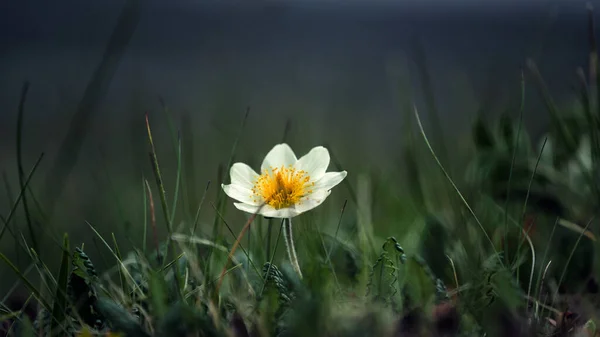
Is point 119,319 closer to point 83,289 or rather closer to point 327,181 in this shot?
point 83,289

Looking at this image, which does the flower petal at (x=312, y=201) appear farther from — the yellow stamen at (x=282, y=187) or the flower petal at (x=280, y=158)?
the flower petal at (x=280, y=158)

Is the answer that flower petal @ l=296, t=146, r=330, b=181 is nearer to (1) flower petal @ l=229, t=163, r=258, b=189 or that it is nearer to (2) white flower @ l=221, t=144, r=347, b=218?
(2) white flower @ l=221, t=144, r=347, b=218

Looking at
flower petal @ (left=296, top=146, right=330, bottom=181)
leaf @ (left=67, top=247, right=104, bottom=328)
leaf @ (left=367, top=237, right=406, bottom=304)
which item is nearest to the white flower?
flower petal @ (left=296, top=146, right=330, bottom=181)

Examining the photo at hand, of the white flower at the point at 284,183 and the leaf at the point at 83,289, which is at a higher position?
the white flower at the point at 284,183

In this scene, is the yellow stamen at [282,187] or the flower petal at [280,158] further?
the flower petal at [280,158]

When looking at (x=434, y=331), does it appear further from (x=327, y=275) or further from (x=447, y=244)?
(x=447, y=244)

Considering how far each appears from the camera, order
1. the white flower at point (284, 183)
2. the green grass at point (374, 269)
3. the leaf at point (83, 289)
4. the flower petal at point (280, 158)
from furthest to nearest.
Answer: the flower petal at point (280, 158)
the white flower at point (284, 183)
the leaf at point (83, 289)
the green grass at point (374, 269)

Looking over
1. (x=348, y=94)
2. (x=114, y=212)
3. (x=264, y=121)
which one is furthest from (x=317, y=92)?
(x=114, y=212)

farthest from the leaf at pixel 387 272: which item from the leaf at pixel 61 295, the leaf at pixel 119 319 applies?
the leaf at pixel 61 295
